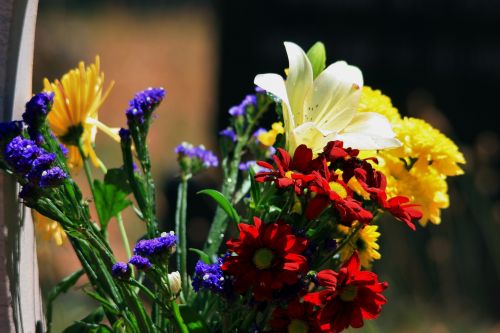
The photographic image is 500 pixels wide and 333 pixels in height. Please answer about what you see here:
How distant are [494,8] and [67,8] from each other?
4016 millimetres

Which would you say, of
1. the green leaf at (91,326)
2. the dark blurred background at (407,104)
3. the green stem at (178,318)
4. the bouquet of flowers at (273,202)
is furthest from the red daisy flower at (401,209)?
the dark blurred background at (407,104)

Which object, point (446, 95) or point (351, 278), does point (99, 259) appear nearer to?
point (351, 278)

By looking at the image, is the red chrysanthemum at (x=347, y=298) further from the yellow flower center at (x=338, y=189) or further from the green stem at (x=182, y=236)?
the green stem at (x=182, y=236)

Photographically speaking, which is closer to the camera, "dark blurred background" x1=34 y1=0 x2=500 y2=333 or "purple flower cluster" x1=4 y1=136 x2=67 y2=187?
"purple flower cluster" x1=4 y1=136 x2=67 y2=187

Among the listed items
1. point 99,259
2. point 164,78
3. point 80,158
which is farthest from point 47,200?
point 164,78

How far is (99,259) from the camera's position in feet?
3.20

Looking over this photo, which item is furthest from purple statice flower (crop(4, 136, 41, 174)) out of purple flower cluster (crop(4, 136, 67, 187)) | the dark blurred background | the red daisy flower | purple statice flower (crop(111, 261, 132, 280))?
the dark blurred background

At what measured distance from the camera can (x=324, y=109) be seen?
39.0 inches

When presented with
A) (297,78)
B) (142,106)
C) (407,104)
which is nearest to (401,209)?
(297,78)

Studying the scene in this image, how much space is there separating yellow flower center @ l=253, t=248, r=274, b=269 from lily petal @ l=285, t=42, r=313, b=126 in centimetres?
17

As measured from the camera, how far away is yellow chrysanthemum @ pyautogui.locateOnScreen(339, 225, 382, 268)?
3.25 feet

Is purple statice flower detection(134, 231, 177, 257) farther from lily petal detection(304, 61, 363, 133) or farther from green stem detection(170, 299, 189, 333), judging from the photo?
lily petal detection(304, 61, 363, 133)

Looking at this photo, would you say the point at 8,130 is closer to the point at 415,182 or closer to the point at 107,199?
the point at 107,199

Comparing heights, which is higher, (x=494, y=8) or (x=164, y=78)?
(x=164, y=78)
